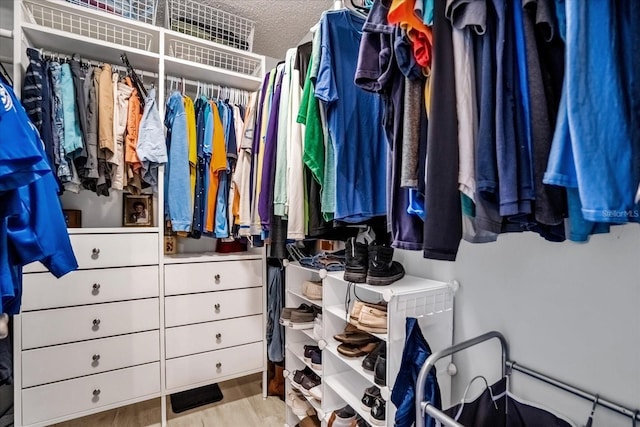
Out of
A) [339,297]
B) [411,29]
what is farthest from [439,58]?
[339,297]

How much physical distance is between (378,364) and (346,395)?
11.6 inches

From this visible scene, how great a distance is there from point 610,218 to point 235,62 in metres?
2.11

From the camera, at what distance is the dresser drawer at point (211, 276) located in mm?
1693

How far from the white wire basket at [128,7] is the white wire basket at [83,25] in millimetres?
70

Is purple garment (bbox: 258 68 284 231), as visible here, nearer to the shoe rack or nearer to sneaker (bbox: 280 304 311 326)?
the shoe rack

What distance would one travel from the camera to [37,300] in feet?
4.55

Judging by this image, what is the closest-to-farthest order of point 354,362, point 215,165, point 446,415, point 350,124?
1. point 446,415
2. point 350,124
3. point 354,362
4. point 215,165

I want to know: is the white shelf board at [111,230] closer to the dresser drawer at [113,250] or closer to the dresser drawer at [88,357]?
the dresser drawer at [113,250]

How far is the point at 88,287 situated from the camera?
1491mm

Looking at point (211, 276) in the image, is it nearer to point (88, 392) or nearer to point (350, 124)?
point (88, 392)

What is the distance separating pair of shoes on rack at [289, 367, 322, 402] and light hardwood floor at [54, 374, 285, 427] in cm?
31

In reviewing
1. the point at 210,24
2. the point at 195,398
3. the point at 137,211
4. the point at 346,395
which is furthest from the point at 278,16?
the point at 195,398

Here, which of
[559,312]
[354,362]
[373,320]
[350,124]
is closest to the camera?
[559,312]

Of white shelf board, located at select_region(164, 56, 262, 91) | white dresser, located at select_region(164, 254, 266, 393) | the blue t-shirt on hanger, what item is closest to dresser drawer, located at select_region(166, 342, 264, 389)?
white dresser, located at select_region(164, 254, 266, 393)
